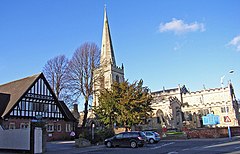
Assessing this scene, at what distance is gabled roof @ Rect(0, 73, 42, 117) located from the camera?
3613 cm

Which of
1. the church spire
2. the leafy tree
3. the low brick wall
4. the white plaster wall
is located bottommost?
the low brick wall

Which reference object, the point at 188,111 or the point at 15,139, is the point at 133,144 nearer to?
the point at 15,139

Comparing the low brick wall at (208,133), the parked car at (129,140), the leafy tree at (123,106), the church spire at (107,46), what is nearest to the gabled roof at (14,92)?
the leafy tree at (123,106)

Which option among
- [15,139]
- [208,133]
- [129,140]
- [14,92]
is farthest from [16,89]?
[208,133]

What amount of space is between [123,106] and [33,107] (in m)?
13.1

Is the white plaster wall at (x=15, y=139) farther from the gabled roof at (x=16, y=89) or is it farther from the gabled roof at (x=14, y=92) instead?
the gabled roof at (x=16, y=89)

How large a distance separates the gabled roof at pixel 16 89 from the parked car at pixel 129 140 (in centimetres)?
1750

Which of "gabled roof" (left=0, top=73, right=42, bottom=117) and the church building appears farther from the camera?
the church building

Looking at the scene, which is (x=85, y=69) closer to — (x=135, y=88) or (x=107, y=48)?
(x=135, y=88)

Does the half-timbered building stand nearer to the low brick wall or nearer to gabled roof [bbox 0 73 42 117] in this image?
gabled roof [bbox 0 73 42 117]

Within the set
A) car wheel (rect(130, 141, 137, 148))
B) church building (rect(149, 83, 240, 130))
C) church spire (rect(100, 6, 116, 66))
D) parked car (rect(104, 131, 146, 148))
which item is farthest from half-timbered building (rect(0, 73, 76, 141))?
church spire (rect(100, 6, 116, 66))

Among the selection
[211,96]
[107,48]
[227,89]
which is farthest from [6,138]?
[211,96]

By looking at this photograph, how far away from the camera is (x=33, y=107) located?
38.2 m

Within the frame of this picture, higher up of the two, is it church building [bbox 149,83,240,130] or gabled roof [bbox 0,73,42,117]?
gabled roof [bbox 0,73,42,117]
